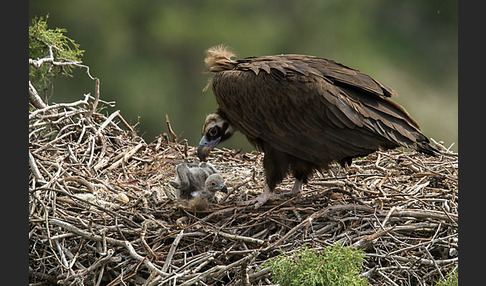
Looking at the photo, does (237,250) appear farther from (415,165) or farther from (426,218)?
(415,165)

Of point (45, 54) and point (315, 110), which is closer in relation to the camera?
point (315, 110)

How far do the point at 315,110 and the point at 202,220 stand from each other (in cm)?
94

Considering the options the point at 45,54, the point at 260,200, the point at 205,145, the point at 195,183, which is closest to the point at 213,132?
the point at 205,145

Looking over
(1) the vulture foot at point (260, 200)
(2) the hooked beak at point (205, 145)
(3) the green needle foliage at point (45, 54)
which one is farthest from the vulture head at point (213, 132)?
(3) the green needle foliage at point (45, 54)

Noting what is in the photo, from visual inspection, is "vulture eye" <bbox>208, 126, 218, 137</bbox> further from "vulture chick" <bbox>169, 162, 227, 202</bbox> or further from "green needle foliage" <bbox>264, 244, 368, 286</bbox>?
"green needle foliage" <bbox>264, 244, 368, 286</bbox>

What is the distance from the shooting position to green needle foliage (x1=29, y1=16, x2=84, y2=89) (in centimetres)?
478

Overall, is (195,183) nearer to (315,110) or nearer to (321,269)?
(315,110)

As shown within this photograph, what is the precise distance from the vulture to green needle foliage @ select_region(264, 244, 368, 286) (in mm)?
996

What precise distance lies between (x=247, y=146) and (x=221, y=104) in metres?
4.89

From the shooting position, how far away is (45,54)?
487 cm

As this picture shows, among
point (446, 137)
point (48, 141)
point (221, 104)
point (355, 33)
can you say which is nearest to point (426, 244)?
point (221, 104)

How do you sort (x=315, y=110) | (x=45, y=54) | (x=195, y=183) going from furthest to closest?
(x=45, y=54) → (x=195, y=183) → (x=315, y=110)

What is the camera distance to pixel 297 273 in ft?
9.94

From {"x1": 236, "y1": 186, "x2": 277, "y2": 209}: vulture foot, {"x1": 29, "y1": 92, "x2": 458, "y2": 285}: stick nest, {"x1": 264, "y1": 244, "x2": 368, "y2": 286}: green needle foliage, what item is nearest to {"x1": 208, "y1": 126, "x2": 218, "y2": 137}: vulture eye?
{"x1": 29, "y1": 92, "x2": 458, "y2": 285}: stick nest
